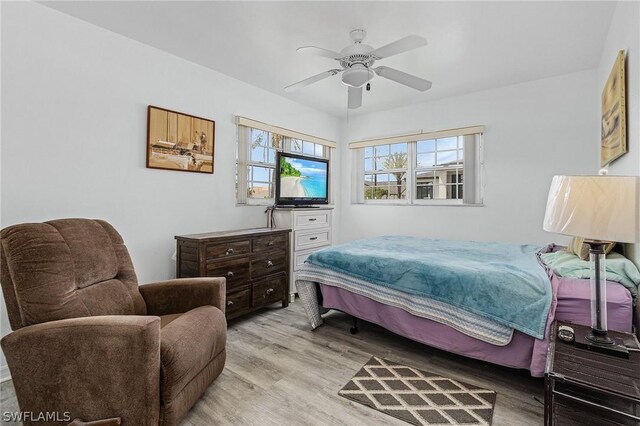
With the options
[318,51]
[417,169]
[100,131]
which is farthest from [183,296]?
[417,169]

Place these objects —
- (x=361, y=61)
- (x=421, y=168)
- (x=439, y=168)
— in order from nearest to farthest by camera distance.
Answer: (x=361, y=61) → (x=439, y=168) → (x=421, y=168)

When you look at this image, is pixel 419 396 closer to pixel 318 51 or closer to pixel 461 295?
pixel 461 295

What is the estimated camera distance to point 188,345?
1.54 m

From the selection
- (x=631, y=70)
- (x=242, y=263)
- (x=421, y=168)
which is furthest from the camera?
(x=421, y=168)

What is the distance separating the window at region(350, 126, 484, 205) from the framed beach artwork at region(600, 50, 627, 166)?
4.64ft

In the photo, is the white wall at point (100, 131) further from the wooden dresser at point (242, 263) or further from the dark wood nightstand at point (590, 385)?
the dark wood nightstand at point (590, 385)

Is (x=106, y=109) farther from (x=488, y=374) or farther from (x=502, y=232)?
(x=502, y=232)

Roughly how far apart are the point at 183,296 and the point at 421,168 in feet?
11.8

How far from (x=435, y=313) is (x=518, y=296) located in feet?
1.72

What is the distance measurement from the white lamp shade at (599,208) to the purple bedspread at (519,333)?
640 millimetres

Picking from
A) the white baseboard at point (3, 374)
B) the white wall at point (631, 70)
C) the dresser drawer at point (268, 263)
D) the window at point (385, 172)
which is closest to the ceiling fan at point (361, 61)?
the white wall at point (631, 70)

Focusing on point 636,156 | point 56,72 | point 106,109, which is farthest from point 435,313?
point 56,72

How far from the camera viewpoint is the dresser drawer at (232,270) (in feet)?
8.73

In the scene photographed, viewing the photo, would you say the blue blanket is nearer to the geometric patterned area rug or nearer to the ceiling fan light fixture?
the geometric patterned area rug
